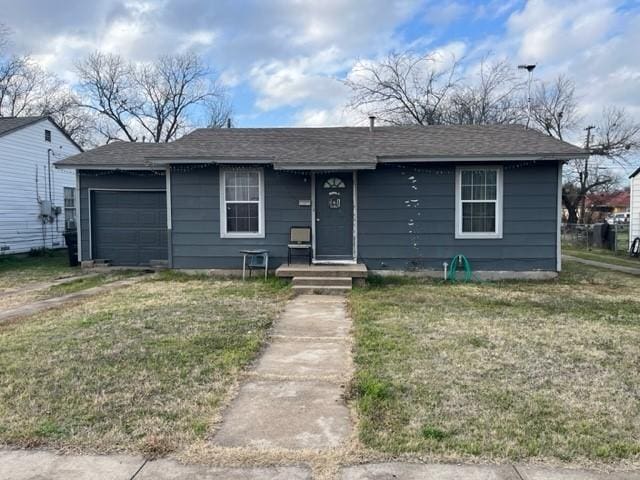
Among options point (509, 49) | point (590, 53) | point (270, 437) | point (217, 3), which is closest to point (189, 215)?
point (217, 3)

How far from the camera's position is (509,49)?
24.0 metres

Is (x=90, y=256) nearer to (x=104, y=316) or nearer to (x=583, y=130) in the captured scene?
(x=104, y=316)

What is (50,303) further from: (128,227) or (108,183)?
(108,183)

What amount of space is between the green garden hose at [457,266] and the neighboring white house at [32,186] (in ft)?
44.8

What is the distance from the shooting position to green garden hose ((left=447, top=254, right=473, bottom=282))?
31.4 ft

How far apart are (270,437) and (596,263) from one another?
1338 cm

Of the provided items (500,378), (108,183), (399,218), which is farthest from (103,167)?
(500,378)

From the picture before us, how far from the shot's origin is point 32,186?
16.3 meters

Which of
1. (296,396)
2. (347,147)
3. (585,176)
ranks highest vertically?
(585,176)

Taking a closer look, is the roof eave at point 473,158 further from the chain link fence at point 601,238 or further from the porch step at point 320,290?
the chain link fence at point 601,238

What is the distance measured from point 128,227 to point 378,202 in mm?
6366

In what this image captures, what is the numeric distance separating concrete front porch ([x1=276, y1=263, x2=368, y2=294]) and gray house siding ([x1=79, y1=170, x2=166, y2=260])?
4.55 meters

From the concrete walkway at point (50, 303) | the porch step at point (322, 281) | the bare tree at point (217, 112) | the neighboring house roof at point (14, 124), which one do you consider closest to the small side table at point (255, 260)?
the porch step at point (322, 281)

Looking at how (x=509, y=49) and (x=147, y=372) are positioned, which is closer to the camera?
(x=147, y=372)
